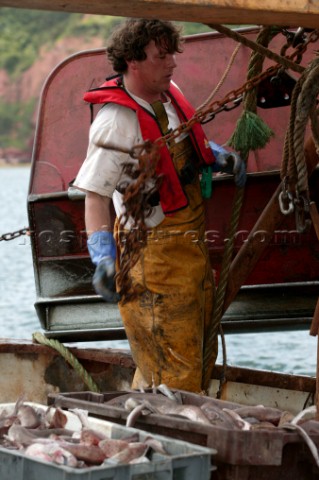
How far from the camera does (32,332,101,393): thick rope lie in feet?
24.6

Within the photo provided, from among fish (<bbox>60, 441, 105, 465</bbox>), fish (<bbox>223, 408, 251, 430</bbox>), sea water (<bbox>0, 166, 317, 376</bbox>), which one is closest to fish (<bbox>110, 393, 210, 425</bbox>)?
fish (<bbox>223, 408, 251, 430</bbox>)

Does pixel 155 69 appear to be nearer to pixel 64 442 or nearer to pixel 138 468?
pixel 64 442

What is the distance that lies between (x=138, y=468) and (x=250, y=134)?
2568mm

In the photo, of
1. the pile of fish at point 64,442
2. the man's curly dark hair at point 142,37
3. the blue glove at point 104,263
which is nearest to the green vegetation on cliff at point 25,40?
the man's curly dark hair at point 142,37

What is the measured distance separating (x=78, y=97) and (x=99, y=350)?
1.77 metres

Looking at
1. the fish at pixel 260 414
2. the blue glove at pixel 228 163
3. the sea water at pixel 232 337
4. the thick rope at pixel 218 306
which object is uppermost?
the blue glove at pixel 228 163

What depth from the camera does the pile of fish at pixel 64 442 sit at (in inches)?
178

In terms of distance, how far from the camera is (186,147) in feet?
20.5

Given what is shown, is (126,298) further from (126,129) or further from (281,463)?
(281,463)

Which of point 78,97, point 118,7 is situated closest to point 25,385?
point 78,97

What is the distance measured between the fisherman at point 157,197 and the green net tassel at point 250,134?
0.68ft

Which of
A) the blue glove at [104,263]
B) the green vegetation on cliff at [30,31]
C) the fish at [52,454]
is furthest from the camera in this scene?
the green vegetation on cliff at [30,31]

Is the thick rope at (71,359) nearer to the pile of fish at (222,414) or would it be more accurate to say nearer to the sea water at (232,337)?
the sea water at (232,337)

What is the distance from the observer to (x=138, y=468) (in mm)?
4430
